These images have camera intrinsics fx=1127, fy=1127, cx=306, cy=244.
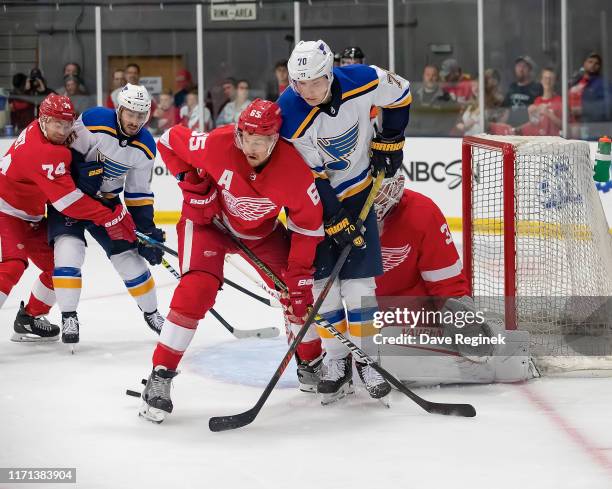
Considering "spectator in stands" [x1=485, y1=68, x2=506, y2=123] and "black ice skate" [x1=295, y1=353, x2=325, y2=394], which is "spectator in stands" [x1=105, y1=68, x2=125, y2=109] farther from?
"black ice skate" [x1=295, y1=353, x2=325, y2=394]

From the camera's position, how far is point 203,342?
14.0 ft

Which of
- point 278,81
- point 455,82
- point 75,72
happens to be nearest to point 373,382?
point 455,82

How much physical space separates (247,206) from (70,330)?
46.8 inches

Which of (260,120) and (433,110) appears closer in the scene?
(260,120)

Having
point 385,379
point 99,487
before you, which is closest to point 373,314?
point 385,379

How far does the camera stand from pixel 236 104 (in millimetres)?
7805

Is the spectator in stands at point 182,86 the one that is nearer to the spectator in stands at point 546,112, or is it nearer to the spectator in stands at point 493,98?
the spectator in stands at point 493,98

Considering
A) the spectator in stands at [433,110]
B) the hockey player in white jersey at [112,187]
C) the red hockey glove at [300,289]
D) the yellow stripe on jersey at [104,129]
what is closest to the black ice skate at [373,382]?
the red hockey glove at [300,289]

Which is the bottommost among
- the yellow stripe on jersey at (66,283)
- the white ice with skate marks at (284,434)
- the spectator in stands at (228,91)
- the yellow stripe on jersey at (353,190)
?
the white ice with skate marks at (284,434)

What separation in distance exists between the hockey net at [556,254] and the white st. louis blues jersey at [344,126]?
51cm

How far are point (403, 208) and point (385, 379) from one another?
2.14ft

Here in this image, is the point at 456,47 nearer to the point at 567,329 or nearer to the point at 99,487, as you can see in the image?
the point at 567,329

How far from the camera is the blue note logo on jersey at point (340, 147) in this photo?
3.31 metres

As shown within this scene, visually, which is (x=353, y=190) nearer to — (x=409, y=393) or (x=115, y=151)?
(x=409, y=393)
